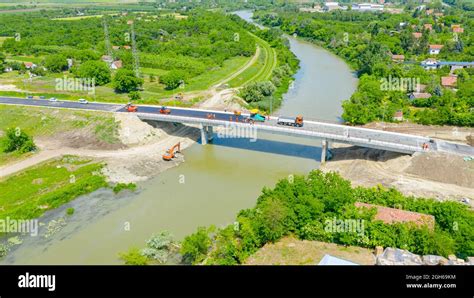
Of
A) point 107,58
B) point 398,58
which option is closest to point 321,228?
point 398,58

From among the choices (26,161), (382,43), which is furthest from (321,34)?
(26,161)

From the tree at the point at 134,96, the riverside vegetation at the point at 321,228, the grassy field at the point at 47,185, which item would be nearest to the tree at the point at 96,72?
the tree at the point at 134,96

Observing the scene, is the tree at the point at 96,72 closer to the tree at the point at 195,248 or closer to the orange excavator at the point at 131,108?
the orange excavator at the point at 131,108

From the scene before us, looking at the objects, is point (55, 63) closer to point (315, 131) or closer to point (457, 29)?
point (315, 131)

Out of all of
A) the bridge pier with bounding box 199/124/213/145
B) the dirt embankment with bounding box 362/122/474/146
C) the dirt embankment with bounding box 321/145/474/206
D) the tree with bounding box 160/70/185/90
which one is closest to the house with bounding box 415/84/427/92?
the dirt embankment with bounding box 362/122/474/146

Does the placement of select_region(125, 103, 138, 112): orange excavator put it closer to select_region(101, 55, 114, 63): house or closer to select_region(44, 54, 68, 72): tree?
select_region(101, 55, 114, 63): house

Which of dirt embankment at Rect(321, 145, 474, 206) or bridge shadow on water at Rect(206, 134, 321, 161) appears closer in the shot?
dirt embankment at Rect(321, 145, 474, 206)
